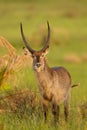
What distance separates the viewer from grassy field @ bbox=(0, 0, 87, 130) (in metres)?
10.1

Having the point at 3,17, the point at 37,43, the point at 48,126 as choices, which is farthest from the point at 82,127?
the point at 3,17

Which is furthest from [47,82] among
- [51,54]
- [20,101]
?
[51,54]

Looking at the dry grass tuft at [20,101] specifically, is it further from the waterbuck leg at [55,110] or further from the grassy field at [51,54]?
the waterbuck leg at [55,110]

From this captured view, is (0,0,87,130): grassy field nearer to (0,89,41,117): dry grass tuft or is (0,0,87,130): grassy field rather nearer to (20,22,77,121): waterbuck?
(0,89,41,117): dry grass tuft

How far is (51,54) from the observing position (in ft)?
101

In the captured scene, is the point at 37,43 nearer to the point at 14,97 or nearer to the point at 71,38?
the point at 71,38

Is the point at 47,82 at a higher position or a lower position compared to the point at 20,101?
higher

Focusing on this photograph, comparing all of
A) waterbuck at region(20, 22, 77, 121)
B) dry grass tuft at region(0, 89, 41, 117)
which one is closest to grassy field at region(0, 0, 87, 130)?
dry grass tuft at region(0, 89, 41, 117)

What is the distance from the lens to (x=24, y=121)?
10125 mm

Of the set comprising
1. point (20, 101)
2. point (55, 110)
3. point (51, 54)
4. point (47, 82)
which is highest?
point (47, 82)

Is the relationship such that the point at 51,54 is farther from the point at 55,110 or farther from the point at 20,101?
the point at 55,110

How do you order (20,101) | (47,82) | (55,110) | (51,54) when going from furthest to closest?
(51,54) → (20,101) → (47,82) → (55,110)

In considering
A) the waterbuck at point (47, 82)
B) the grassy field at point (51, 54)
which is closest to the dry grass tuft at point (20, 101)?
the grassy field at point (51, 54)

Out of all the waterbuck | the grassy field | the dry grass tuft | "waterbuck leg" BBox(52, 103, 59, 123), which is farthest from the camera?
the dry grass tuft
